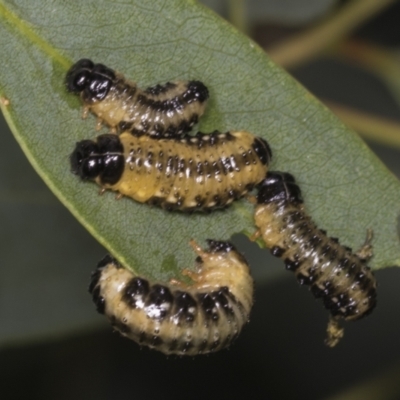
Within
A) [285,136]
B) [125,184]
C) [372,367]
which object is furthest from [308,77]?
[125,184]

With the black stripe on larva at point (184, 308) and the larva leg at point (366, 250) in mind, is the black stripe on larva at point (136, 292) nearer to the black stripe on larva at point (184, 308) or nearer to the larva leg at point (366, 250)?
the black stripe on larva at point (184, 308)

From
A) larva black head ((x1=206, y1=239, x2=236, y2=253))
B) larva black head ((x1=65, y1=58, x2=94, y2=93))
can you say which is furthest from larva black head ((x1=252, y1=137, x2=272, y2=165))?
larva black head ((x1=65, y1=58, x2=94, y2=93))

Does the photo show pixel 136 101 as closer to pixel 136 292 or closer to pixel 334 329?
pixel 136 292

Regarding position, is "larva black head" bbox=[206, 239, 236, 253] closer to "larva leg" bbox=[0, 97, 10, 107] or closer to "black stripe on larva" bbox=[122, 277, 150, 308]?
"black stripe on larva" bbox=[122, 277, 150, 308]

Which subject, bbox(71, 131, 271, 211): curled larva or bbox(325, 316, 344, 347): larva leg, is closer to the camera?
bbox(71, 131, 271, 211): curled larva

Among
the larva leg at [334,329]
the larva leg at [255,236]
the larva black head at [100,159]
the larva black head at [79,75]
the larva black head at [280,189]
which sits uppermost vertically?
the larva black head at [79,75]

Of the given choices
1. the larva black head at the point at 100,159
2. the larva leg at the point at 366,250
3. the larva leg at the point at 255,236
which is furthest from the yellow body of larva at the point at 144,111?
the larva leg at the point at 366,250

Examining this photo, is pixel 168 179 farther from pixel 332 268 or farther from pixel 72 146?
pixel 332 268
